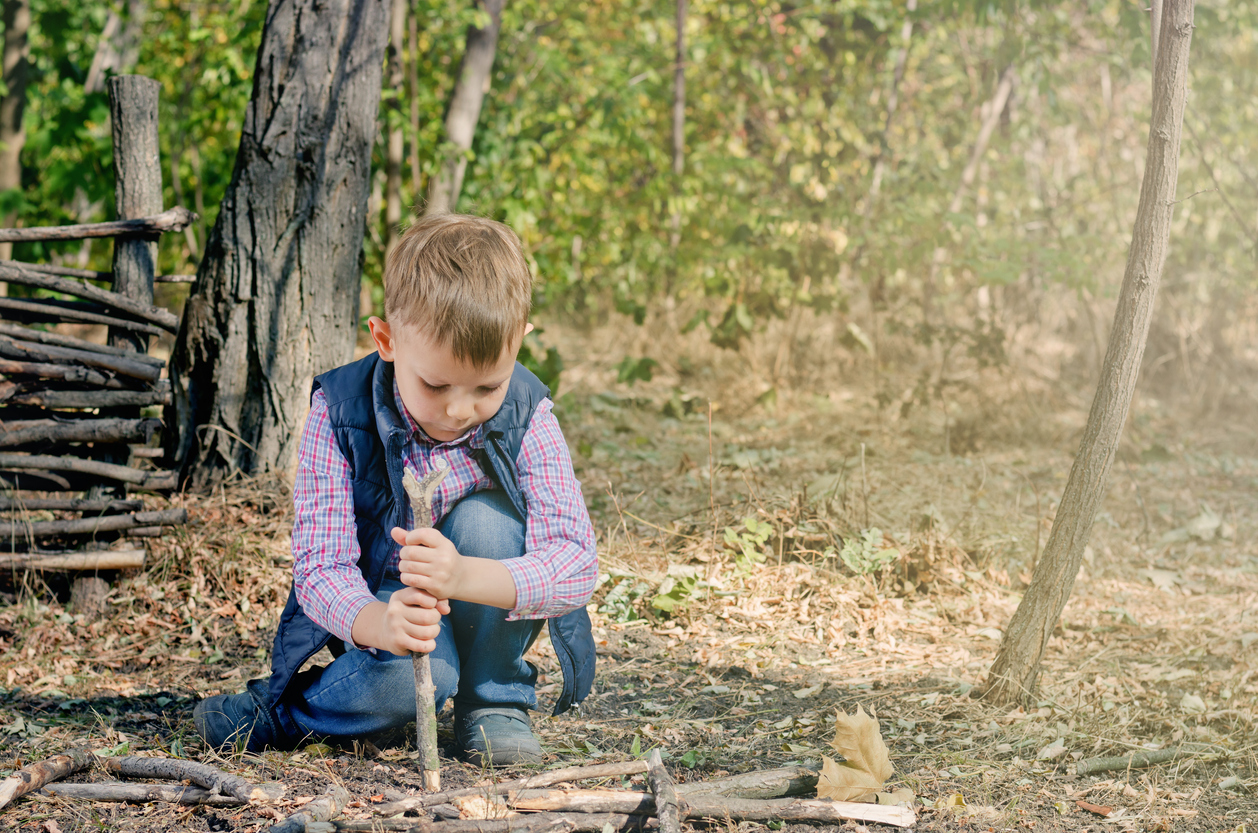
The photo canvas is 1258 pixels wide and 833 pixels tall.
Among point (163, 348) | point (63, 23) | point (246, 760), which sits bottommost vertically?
point (246, 760)

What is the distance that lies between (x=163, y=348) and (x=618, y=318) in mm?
3169

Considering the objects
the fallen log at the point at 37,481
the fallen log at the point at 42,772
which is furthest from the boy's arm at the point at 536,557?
the fallen log at the point at 37,481

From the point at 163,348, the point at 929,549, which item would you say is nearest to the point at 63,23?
the point at 163,348

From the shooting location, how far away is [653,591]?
307cm

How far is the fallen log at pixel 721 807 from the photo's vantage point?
5.57 ft

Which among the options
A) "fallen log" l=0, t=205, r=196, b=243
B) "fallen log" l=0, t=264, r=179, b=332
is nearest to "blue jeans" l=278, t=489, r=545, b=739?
"fallen log" l=0, t=264, r=179, b=332

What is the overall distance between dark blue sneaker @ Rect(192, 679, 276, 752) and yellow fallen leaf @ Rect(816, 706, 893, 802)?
45.2 inches

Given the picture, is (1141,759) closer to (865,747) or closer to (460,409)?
(865,747)

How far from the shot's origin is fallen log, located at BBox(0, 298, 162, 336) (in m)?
2.91

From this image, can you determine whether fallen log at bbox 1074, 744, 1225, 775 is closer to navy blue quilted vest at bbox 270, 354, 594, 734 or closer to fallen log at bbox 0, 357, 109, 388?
navy blue quilted vest at bbox 270, 354, 594, 734

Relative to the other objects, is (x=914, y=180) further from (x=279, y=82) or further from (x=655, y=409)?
(x=279, y=82)

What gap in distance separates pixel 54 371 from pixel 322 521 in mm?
1569

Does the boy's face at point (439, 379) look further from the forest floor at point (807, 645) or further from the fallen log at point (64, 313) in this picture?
the fallen log at point (64, 313)

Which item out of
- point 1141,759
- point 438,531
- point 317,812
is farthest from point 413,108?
point 1141,759
